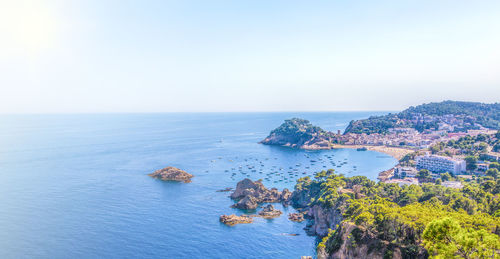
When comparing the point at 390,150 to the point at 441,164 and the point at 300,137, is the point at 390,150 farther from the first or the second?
the point at 441,164

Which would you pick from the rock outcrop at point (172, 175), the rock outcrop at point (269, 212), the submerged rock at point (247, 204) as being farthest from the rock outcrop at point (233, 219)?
the rock outcrop at point (172, 175)

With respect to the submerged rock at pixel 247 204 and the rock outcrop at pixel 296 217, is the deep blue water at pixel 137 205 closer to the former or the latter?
the rock outcrop at pixel 296 217

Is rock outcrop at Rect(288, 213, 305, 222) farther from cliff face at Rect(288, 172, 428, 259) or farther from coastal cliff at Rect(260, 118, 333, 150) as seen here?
coastal cliff at Rect(260, 118, 333, 150)

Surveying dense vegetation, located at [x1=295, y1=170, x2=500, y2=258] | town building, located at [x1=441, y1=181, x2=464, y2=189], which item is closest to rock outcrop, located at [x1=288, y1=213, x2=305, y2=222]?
dense vegetation, located at [x1=295, y1=170, x2=500, y2=258]

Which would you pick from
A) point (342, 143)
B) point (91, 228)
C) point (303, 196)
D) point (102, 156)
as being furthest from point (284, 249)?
point (342, 143)

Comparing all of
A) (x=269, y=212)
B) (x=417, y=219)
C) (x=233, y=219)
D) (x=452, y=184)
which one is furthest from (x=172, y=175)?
(x=452, y=184)

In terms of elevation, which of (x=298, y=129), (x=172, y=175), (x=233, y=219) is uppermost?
(x=298, y=129)
